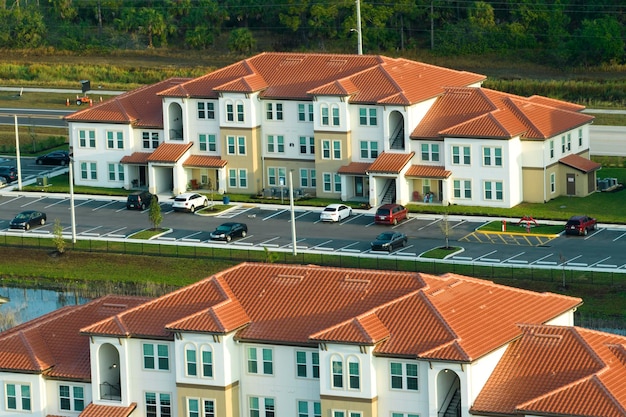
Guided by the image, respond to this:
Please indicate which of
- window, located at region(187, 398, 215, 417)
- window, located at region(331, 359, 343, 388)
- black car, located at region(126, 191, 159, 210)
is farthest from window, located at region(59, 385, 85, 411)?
black car, located at region(126, 191, 159, 210)

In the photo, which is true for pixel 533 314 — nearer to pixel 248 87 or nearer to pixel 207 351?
pixel 207 351

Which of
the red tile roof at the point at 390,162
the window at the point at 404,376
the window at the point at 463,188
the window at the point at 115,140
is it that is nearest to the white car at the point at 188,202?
the window at the point at 115,140

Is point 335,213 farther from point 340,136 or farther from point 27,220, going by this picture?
point 27,220

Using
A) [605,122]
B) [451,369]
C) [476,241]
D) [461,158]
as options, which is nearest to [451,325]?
[451,369]

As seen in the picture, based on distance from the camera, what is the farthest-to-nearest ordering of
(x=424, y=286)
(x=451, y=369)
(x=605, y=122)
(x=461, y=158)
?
(x=605, y=122) < (x=461, y=158) < (x=424, y=286) < (x=451, y=369)

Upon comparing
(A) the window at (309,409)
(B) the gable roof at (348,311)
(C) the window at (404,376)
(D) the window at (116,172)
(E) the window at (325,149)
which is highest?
(B) the gable roof at (348,311)

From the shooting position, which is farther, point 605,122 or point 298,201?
point 605,122

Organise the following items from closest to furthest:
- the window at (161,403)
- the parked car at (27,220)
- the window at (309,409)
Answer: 1. the window at (309,409)
2. the window at (161,403)
3. the parked car at (27,220)

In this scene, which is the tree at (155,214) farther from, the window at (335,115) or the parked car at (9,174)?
the parked car at (9,174)
